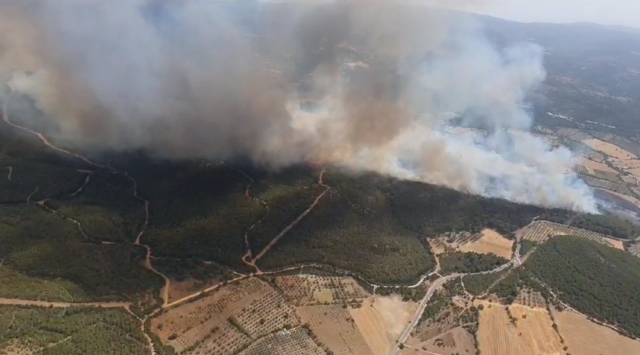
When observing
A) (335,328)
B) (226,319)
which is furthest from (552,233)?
(226,319)

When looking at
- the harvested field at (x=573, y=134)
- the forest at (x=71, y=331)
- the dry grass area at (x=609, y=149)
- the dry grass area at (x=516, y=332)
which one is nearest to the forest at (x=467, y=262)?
the dry grass area at (x=516, y=332)

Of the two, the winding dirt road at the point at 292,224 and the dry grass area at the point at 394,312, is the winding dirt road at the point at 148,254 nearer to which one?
the winding dirt road at the point at 292,224

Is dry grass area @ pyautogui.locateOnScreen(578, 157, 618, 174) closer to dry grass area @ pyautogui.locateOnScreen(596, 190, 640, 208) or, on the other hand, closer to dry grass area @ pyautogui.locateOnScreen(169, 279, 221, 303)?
dry grass area @ pyautogui.locateOnScreen(596, 190, 640, 208)

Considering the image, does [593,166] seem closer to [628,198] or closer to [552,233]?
[628,198]

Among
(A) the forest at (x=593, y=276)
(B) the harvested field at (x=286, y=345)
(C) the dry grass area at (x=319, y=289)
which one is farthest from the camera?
(A) the forest at (x=593, y=276)

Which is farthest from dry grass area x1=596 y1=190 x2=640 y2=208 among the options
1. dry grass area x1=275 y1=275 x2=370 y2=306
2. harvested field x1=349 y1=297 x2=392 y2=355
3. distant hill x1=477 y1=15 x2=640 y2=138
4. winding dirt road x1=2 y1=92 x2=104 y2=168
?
winding dirt road x1=2 y1=92 x2=104 y2=168

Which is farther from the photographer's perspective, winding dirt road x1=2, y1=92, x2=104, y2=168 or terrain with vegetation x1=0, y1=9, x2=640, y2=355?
winding dirt road x1=2, y1=92, x2=104, y2=168
